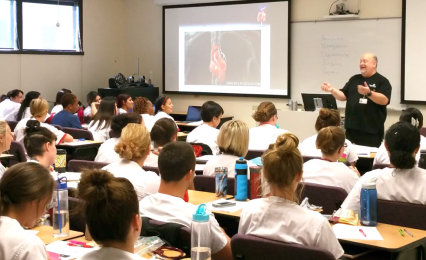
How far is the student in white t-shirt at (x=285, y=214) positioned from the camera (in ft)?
8.38

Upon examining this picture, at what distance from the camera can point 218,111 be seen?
21.1 feet

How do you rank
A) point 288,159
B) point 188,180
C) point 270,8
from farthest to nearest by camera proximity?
point 270,8
point 188,180
point 288,159

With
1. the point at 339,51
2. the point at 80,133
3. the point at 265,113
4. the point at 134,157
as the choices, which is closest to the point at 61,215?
the point at 134,157

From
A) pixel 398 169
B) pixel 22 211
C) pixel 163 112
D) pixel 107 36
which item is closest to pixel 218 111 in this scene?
pixel 163 112

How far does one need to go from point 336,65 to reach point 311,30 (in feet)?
2.47

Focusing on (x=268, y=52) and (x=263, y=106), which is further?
(x=268, y=52)

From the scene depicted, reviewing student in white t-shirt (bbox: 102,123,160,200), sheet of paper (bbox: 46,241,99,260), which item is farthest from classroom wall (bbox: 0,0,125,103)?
sheet of paper (bbox: 46,241,99,260)

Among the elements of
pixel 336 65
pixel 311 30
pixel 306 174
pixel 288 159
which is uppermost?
pixel 311 30

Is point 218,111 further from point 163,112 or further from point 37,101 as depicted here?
point 37,101

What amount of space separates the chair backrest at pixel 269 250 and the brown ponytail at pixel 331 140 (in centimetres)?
158

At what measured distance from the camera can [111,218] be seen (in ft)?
6.32

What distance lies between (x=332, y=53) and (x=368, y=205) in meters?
6.32

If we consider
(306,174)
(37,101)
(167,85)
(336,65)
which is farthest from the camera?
(167,85)

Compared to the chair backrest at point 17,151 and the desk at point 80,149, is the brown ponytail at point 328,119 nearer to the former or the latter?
the desk at point 80,149
